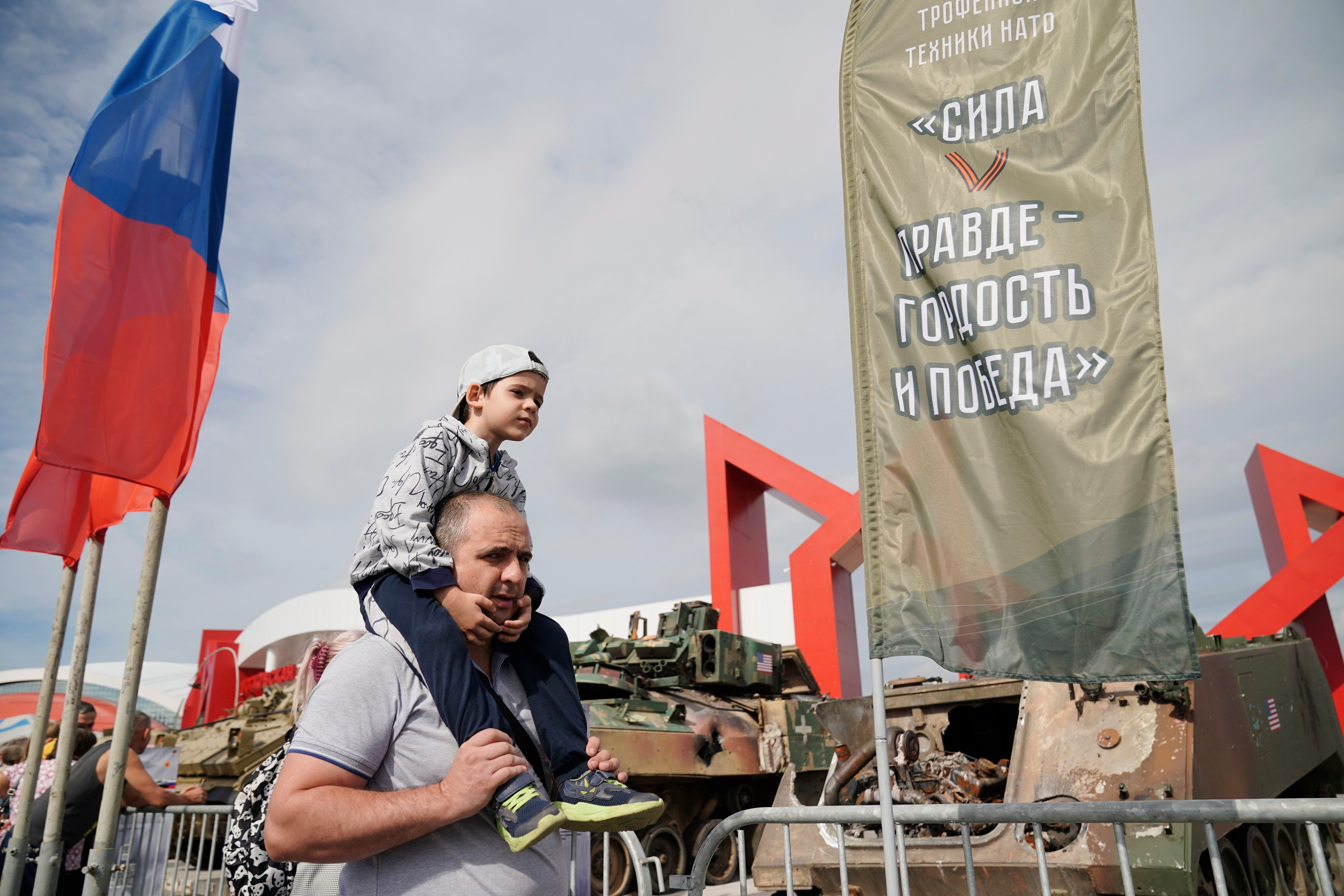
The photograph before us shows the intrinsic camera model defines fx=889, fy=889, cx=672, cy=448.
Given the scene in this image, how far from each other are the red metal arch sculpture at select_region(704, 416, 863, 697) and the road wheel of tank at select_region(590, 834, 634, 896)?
5.70m

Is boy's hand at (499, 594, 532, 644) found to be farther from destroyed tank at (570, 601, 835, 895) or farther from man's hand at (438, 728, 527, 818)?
destroyed tank at (570, 601, 835, 895)

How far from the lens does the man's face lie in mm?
2072

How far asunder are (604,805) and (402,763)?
0.44 metres

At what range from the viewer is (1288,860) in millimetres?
6645

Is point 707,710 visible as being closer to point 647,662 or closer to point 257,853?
point 647,662

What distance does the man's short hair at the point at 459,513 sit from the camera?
83.9 inches

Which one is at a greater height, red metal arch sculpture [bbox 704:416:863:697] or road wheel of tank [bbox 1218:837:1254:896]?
red metal arch sculpture [bbox 704:416:863:697]

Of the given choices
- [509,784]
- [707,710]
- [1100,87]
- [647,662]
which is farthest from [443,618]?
[647,662]

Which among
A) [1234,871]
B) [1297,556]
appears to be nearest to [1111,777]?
[1234,871]

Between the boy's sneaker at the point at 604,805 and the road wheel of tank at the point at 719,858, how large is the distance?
9039 millimetres

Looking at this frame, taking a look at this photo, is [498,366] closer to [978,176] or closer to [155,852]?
[978,176]

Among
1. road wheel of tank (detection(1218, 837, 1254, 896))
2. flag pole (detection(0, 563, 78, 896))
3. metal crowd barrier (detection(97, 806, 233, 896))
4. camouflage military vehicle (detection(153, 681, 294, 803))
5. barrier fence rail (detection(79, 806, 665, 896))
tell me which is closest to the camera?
flag pole (detection(0, 563, 78, 896))

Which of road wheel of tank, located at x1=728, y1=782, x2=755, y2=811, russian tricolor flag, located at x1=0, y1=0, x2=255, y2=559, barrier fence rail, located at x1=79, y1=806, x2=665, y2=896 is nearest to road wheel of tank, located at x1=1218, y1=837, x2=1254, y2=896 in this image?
barrier fence rail, located at x1=79, y1=806, x2=665, y2=896

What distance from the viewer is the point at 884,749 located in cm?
288
